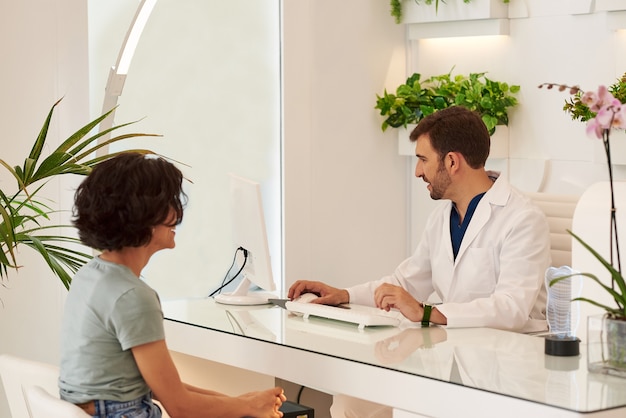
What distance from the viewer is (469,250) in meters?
3.29

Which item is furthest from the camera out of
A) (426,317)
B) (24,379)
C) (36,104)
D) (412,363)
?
(36,104)

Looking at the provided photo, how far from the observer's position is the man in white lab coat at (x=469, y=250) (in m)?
2.96

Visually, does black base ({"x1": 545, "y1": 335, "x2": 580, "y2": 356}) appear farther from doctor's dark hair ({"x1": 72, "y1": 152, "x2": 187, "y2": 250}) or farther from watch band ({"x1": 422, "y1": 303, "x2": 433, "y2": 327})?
doctor's dark hair ({"x1": 72, "y1": 152, "x2": 187, "y2": 250})

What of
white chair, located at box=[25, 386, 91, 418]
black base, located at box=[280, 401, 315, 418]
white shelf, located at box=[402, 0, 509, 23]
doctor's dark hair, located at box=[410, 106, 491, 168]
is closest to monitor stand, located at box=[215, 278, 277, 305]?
black base, located at box=[280, 401, 315, 418]

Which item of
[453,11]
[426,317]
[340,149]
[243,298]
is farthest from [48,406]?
[453,11]

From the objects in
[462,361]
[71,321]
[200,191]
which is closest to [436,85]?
[200,191]

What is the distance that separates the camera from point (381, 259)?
5.39 metres

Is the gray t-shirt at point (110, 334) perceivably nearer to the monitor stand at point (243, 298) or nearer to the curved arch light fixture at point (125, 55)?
the monitor stand at point (243, 298)

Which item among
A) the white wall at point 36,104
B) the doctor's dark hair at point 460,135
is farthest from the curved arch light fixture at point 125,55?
the doctor's dark hair at point 460,135

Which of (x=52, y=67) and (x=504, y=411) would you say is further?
(x=52, y=67)

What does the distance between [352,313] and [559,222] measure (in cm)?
94

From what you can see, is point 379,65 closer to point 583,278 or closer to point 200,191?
point 200,191

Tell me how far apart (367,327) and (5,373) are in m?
1.02

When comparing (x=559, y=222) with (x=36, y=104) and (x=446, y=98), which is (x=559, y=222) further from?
(x=36, y=104)
